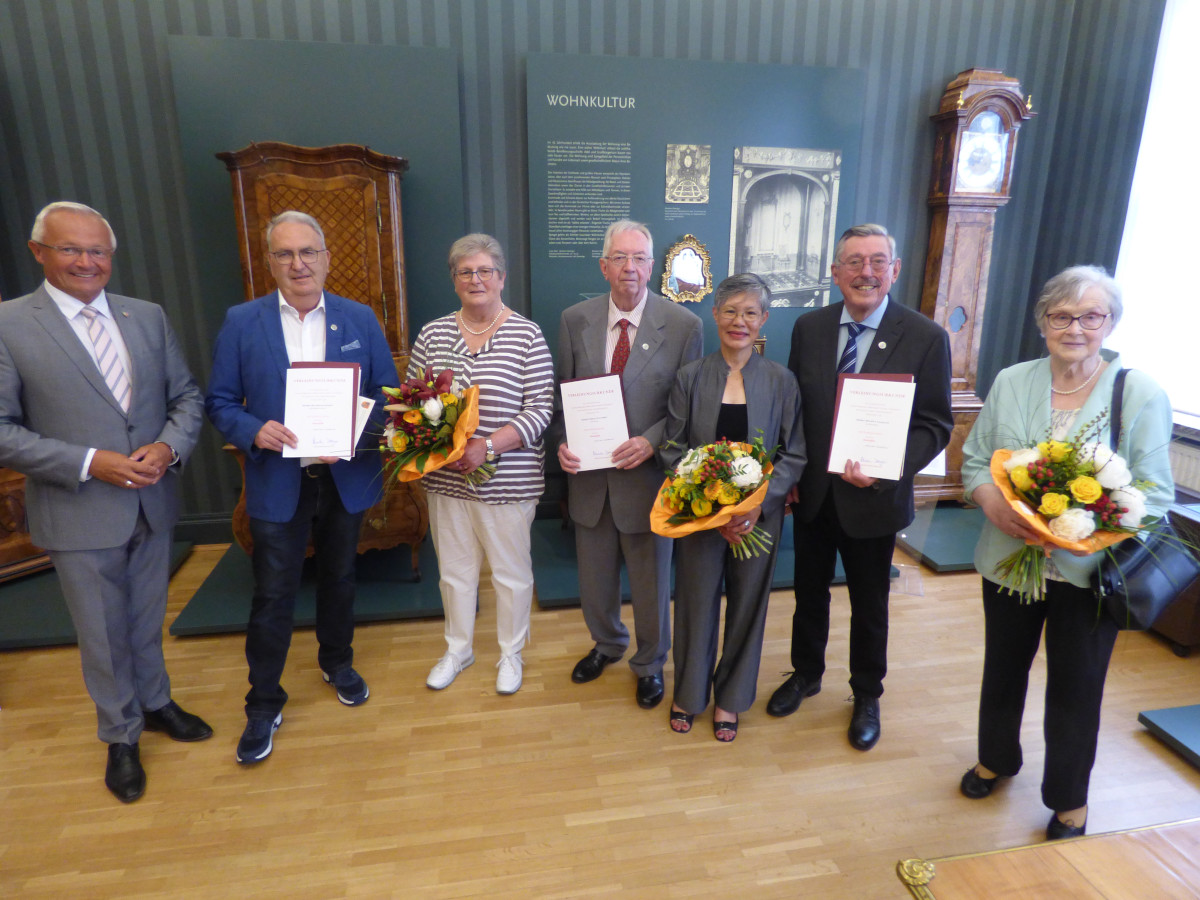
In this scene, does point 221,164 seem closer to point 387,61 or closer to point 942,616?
point 387,61

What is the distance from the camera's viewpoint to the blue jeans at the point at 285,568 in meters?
2.55

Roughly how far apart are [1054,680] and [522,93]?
4.20 meters

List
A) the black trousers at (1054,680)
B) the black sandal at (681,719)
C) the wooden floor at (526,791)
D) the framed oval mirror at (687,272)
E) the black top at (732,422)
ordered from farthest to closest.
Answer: the framed oval mirror at (687,272) < the black sandal at (681,719) < the black top at (732,422) < the wooden floor at (526,791) < the black trousers at (1054,680)

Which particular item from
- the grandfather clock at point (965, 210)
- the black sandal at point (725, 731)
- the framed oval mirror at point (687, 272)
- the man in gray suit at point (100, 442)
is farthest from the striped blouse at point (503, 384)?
the grandfather clock at point (965, 210)

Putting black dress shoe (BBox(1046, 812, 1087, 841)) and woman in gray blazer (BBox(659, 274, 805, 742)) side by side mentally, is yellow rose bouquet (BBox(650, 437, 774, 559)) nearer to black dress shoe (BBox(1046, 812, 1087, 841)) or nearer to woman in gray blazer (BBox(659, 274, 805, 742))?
woman in gray blazer (BBox(659, 274, 805, 742))

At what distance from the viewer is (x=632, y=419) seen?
265 centimetres

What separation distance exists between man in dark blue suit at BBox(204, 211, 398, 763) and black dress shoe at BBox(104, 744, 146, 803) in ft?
1.07

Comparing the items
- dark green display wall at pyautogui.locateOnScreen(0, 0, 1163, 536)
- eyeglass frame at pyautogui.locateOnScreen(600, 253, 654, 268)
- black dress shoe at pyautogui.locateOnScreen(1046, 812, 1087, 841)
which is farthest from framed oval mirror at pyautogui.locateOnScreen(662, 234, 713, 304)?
black dress shoe at pyautogui.locateOnScreen(1046, 812, 1087, 841)

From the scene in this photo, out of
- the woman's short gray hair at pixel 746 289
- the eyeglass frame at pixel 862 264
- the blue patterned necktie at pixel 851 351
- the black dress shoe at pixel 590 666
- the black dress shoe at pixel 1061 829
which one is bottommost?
the black dress shoe at pixel 590 666

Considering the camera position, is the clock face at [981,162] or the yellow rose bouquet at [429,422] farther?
the clock face at [981,162]

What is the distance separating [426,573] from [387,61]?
3.08 m

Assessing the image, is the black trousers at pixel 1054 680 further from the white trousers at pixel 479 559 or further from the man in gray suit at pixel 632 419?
the white trousers at pixel 479 559

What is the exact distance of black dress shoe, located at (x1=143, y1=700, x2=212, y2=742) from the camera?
8.86ft

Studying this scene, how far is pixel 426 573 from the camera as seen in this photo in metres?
4.07
